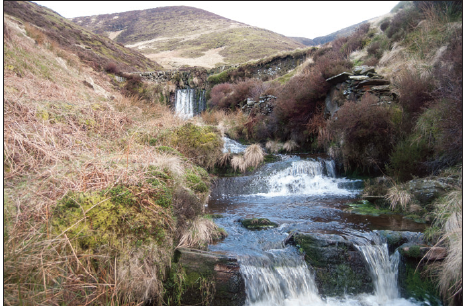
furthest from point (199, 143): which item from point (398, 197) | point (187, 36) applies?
point (187, 36)

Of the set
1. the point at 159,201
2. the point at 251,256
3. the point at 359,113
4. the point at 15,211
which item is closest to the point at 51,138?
the point at 15,211

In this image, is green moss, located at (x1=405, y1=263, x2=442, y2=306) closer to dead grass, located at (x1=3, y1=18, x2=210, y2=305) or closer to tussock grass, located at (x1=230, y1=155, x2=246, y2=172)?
dead grass, located at (x1=3, y1=18, x2=210, y2=305)

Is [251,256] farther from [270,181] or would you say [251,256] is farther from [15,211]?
[270,181]

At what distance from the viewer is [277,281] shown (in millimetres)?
3383

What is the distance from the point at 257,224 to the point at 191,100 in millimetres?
17152

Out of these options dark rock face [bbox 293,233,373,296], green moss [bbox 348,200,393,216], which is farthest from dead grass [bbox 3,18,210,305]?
green moss [bbox 348,200,393,216]

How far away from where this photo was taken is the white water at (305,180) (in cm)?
772

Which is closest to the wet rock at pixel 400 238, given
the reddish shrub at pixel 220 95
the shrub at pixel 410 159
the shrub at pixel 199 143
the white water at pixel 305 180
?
the shrub at pixel 410 159

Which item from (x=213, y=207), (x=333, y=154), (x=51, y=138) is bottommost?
(x=213, y=207)

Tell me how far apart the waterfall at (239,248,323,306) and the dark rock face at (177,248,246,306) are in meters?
0.12

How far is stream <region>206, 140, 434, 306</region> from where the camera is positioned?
3383 mm

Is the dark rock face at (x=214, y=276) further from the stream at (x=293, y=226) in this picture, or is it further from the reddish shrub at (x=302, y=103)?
the reddish shrub at (x=302, y=103)

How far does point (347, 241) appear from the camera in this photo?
385 cm

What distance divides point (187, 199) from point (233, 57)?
4577cm
